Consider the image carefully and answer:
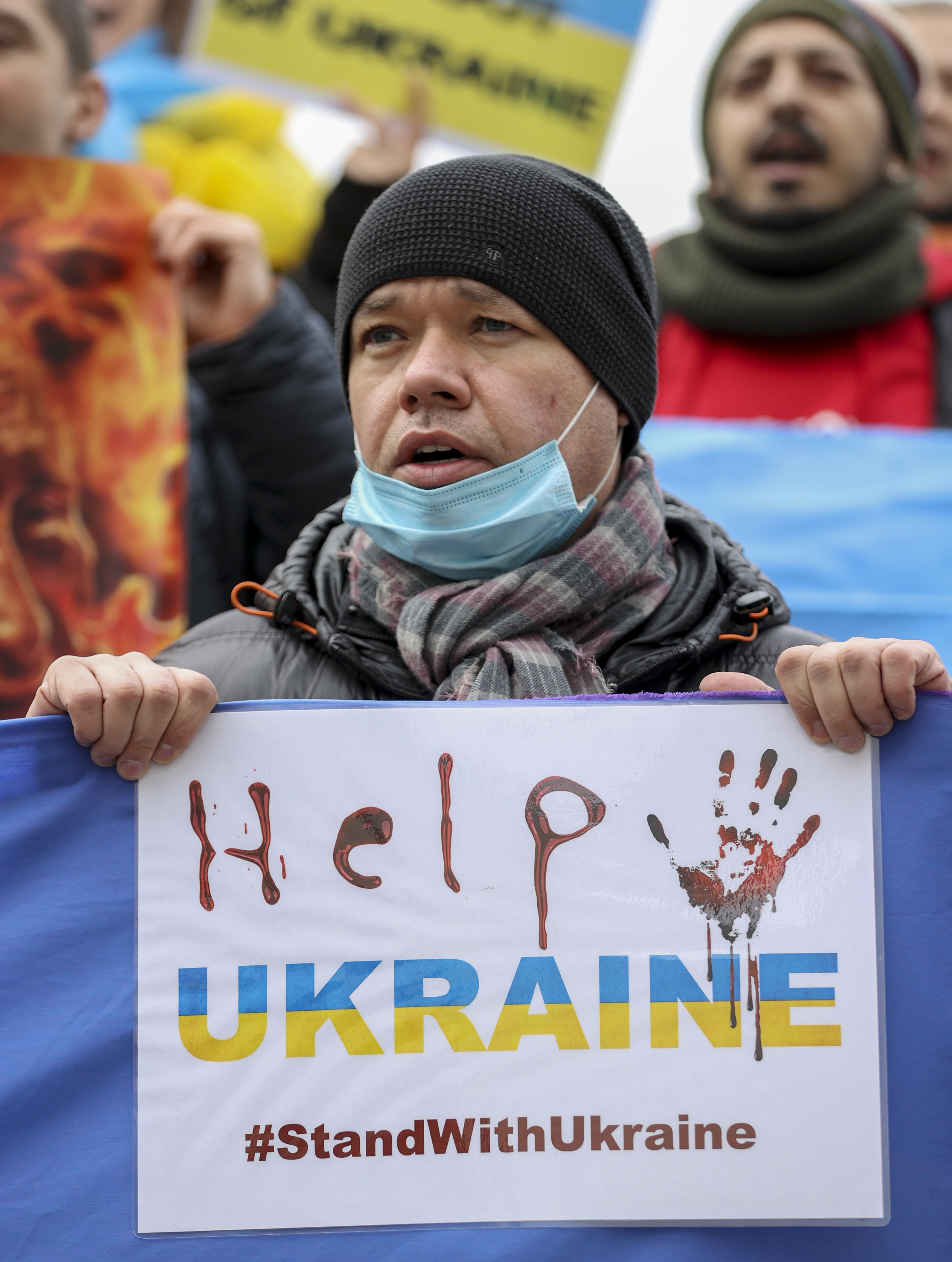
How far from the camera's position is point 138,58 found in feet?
16.3

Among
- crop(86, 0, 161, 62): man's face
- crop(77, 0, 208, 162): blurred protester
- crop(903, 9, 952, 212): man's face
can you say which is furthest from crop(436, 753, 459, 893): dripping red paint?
crop(903, 9, 952, 212): man's face

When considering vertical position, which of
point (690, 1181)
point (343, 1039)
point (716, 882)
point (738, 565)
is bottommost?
point (690, 1181)

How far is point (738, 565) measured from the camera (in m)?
2.18

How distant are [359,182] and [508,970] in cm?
257

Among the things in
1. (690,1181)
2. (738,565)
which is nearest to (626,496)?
(738,565)

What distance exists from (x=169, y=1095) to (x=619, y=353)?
3.82ft

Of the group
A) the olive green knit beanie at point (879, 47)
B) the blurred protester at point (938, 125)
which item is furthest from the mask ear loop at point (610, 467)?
the blurred protester at point (938, 125)

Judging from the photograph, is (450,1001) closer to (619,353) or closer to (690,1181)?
(690,1181)

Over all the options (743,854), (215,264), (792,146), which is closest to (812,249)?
(792,146)

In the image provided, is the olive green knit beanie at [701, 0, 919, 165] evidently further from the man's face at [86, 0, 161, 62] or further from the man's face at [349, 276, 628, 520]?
the man's face at [349, 276, 628, 520]

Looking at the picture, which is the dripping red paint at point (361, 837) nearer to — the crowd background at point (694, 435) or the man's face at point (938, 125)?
the crowd background at point (694, 435)

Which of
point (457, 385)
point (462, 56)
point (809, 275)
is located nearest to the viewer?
point (457, 385)

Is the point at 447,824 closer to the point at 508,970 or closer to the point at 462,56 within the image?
the point at 508,970

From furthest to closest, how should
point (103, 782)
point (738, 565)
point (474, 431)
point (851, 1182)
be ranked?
1. point (738, 565)
2. point (474, 431)
3. point (103, 782)
4. point (851, 1182)
